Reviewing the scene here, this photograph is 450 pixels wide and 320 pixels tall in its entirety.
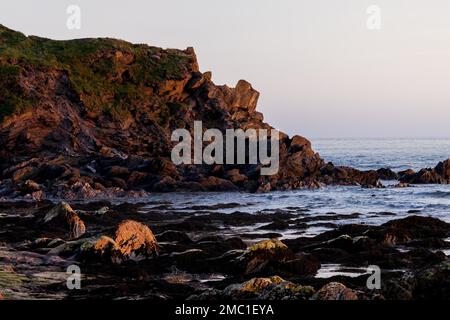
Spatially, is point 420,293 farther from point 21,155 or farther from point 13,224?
point 21,155

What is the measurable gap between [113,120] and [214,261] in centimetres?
5629

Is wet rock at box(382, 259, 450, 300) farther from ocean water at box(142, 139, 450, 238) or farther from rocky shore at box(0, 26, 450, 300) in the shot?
ocean water at box(142, 139, 450, 238)

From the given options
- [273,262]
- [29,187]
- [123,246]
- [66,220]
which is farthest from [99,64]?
[273,262]

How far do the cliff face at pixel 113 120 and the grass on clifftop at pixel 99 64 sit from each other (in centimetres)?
13

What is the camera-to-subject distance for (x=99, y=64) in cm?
8119

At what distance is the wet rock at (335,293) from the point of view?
11578 mm

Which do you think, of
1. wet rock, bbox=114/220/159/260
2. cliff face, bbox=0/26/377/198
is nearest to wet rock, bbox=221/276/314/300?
wet rock, bbox=114/220/159/260

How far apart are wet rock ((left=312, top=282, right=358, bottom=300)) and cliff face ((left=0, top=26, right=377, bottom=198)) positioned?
40.9m

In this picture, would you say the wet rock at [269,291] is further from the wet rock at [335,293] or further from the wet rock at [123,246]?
the wet rock at [123,246]

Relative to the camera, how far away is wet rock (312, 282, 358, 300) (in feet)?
38.0

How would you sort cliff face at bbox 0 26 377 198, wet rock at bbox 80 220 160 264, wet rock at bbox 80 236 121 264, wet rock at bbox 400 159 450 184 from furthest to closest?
wet rock at bbox 400 159 450 184, cliff face at bbox 0 26 377 198, wet rock at bbox 80 220 160 264, wet rock at bbox 80 236 121 264

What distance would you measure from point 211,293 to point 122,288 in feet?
12.4

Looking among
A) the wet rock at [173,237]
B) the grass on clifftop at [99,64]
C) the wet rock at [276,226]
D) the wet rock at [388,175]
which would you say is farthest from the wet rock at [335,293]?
the wet rock at [388,175]
